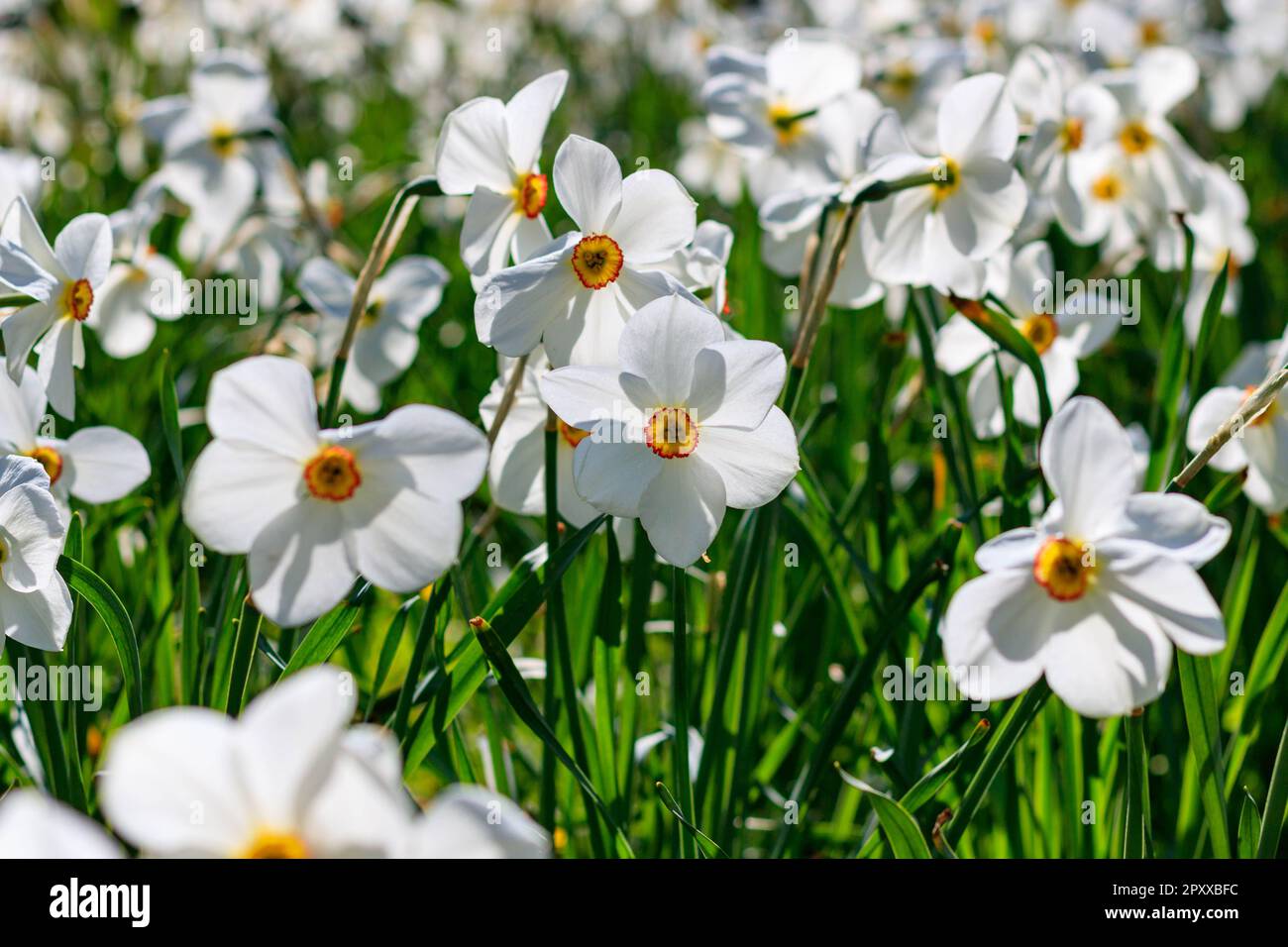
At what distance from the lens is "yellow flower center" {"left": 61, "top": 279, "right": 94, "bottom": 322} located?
123cm

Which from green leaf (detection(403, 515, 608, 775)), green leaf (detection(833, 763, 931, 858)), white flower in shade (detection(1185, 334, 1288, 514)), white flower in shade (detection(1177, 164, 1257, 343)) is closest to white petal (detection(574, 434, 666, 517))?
green leaf (detection(403, 515, 608, 775))

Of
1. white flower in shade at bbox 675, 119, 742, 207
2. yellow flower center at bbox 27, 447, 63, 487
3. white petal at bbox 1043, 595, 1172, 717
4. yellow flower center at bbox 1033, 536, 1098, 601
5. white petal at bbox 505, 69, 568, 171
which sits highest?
white flower in shade at bbox 675, 119, 742, 207

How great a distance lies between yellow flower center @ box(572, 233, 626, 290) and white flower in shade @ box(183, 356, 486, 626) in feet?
0.89

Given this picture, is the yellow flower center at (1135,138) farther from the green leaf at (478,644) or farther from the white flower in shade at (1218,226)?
the green leaf at (478,644)

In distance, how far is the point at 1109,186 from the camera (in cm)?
190

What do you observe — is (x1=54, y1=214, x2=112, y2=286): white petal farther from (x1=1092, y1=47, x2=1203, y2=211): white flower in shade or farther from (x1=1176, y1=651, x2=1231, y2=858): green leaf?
(x1=1092, y1=47, x2=1203, y2=211): white flower in shade

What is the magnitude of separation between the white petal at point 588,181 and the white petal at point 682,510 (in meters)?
0.26

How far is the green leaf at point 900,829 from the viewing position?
1.01m

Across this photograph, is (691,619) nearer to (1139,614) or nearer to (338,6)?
(1139,614)

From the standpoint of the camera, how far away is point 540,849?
676 mm

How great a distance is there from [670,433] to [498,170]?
406 millimetres

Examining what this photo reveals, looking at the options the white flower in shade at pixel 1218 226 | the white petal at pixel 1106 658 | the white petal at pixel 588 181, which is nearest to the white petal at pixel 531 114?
the white petal at pixel 588 181
